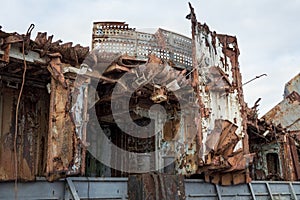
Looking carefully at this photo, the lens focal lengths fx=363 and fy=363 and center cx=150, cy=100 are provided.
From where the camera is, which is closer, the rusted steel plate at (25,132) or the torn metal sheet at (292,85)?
the rusted steel plate at (25,132)

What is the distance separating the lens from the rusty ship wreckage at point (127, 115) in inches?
243

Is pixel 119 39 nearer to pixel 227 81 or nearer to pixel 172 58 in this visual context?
pixel 172 58

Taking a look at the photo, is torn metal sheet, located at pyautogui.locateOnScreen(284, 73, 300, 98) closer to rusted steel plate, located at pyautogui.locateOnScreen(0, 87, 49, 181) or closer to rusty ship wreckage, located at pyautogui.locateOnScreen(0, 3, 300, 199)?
rusty ship wreckage, located at pyautogui.locateOnScreen(0, 3, 300, 199)

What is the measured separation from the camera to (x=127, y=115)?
33.0 ft

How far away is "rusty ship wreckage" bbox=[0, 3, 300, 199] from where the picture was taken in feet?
20.3

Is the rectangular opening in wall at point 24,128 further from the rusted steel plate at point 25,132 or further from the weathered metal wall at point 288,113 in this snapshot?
the weathered metal wall at point 288,113

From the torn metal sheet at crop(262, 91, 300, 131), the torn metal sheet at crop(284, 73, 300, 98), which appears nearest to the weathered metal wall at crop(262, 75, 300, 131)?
the torn metal sheet at crop(262, 91, 300, 131)

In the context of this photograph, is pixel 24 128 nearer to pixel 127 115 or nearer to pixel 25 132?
pixel 25 132

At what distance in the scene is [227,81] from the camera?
392 inches

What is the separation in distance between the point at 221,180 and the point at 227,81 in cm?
267

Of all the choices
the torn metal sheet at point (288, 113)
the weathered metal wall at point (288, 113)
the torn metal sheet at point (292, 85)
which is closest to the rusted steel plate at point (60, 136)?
the weathered metal wall at point (288, 113)

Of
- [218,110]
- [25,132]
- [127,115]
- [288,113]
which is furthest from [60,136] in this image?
[288,113]

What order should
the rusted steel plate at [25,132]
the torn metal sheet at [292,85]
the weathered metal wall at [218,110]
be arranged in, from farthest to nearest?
the torn metal sheet at [292,85], the weathered metal wall at [218,110], the rusted steel plate at [25,132]

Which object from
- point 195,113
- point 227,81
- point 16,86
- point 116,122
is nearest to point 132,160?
point 116,122
